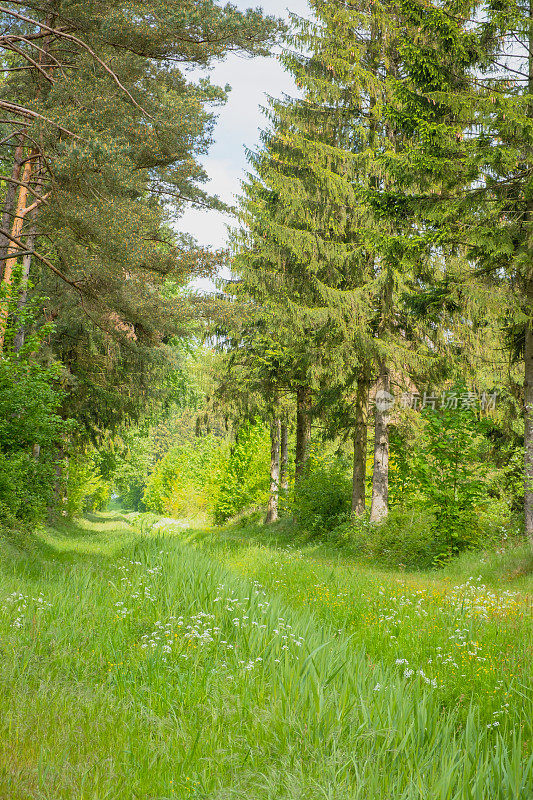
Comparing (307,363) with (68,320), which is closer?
(307,363)

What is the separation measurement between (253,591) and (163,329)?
1072 centimetres

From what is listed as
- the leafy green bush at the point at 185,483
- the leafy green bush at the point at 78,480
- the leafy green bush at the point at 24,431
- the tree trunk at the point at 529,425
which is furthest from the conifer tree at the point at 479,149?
the leafy green bush at the point at 185,483

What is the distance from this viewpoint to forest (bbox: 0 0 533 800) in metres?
2.99

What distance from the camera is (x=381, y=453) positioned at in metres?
13.7

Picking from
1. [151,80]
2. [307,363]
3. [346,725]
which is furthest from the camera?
[307,363]

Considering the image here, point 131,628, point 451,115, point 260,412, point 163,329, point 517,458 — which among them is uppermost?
point 451,115

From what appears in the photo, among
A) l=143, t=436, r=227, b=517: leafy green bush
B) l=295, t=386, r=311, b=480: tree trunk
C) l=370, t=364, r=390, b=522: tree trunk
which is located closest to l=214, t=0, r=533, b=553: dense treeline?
l=370, t=364, r=390, b=522: tree trunk

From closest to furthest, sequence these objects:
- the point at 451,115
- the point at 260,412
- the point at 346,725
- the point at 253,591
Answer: the point at 346,725
the point at 253,591
the point at 451,115
the point at 260,412

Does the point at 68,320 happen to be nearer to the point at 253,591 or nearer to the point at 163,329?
the point at 163,329

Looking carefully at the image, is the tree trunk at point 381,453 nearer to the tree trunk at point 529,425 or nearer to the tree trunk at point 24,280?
the tree trunk at point 529,425

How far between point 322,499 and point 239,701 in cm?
1441

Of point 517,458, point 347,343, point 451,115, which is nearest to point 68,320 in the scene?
point 347,343

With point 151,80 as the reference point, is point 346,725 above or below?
below

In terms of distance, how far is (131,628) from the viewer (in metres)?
4.78
